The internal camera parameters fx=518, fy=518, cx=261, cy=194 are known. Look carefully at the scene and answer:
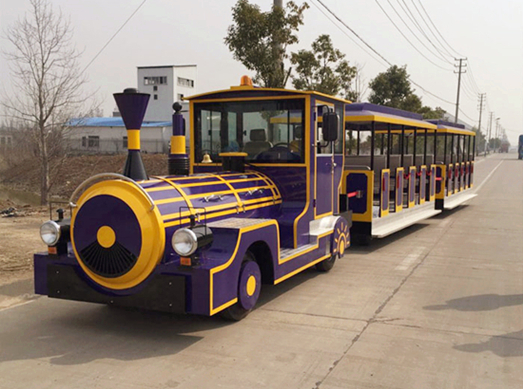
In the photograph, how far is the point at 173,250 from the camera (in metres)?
4.72

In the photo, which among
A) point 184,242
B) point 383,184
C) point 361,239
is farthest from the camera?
point 383,184

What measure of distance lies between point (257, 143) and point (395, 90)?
859 inches

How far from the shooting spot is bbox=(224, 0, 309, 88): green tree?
41.1 feet

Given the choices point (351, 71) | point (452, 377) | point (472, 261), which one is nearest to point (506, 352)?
point (452, 377)

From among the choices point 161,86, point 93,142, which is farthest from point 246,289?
point 161,86

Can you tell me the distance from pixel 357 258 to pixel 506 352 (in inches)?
161

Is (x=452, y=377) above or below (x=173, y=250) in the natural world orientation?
below

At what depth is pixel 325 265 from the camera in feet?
24.4

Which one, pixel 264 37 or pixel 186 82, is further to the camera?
pixel 186 82

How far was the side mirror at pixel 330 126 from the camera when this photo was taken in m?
6.42

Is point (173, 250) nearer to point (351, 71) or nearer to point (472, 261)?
point (472, 261)

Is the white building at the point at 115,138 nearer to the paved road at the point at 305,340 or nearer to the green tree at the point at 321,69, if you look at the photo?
the green tree at the point at 321,69

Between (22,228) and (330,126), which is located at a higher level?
(330,126)

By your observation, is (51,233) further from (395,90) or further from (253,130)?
(395,90)
